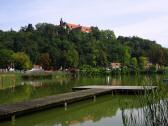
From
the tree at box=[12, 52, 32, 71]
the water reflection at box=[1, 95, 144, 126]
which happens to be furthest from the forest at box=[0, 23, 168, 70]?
the water reflection at box=[1, 95, 144, 126]

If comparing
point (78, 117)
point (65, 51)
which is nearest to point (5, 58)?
point (65, 51)

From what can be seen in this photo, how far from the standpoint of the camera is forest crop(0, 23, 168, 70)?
76375mm

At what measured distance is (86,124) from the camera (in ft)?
49.7

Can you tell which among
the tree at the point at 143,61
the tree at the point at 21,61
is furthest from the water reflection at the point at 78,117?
the tree at the point at 143,61

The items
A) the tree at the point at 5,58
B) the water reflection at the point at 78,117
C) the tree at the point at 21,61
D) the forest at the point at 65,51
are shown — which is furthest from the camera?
the forest at the point at 65,51

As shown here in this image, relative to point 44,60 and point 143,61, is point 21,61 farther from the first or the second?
point 143,61

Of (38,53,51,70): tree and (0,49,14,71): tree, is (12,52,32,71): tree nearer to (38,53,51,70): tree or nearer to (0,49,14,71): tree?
(0,49,14,71): tree

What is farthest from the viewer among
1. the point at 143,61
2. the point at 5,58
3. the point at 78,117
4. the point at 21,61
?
the point at 143,61

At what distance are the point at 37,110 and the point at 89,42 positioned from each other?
262 feet

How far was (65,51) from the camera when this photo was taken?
277 ft

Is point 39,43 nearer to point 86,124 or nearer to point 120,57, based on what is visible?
point 120,57

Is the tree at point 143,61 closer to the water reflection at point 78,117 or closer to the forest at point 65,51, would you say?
the forest at point 65,51

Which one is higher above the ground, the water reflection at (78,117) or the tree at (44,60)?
the tree at (44,60)

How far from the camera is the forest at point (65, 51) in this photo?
7638 cm
